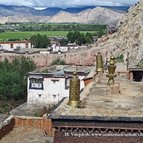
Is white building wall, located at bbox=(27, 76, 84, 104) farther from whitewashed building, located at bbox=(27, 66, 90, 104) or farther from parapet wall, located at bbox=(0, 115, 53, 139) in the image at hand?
parapet wall, located at bbox=(0, 115, 53, 139)

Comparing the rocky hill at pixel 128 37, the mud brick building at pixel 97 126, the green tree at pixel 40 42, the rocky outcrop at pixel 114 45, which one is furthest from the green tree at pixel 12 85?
the green tree at pixel 40 42

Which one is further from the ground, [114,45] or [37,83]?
[114,45]

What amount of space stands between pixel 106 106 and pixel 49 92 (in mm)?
30330

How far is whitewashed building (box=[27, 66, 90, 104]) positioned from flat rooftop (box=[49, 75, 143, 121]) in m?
25.2

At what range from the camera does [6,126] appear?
17875 mm

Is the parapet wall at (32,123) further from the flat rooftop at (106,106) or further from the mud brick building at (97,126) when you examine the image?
the mud brick building at (97,126)

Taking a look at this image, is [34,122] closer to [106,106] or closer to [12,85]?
[106,106]

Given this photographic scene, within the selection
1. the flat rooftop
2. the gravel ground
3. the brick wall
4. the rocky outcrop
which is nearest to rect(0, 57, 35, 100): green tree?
the rocky outcrop

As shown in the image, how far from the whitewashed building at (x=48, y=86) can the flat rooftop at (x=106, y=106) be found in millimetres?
25217

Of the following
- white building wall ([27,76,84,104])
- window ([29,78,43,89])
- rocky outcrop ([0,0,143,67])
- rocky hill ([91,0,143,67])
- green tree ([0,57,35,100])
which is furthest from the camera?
rocky outcrop ([0,0,143,67])

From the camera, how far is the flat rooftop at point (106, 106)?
13422 mm

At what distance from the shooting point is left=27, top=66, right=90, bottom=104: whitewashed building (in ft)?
145

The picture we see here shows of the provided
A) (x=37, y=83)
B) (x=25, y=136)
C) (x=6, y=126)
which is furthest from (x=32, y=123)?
(x=37, y=83)

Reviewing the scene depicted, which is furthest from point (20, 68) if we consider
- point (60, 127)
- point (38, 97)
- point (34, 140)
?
point (60, 127)
